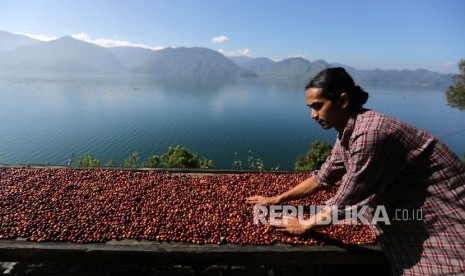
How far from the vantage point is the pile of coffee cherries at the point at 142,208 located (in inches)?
122

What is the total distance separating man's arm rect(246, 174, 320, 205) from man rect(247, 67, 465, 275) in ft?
2.40

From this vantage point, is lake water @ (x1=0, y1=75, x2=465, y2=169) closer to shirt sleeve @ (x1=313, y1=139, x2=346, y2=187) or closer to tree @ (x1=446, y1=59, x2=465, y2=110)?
tree @ (x1=446, y1=59, x2=465, y2=110)

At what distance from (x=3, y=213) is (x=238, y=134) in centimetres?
3416

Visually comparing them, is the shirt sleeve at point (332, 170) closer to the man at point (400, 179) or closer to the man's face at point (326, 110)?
the man at point (400, 179)

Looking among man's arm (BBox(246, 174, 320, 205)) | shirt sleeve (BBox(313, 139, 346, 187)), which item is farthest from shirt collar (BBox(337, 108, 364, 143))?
man's arm (BBox(246, 174, 320, 205))

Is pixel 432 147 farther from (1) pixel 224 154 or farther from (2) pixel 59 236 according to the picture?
(1) pixel 224 154

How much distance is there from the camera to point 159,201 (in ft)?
12.6

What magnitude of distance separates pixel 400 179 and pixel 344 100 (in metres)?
0.68

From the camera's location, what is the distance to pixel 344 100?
7.16 ft

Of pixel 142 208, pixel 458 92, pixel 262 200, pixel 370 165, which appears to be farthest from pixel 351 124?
pixel 458 92

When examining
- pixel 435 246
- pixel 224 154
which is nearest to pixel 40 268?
pixel 435 246

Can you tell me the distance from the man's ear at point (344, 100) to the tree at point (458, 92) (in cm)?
1869

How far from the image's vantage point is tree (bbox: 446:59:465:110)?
16.6 metres

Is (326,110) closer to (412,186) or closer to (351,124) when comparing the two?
(351,124)
